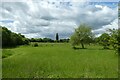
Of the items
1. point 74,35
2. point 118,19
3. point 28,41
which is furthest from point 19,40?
point 118,19

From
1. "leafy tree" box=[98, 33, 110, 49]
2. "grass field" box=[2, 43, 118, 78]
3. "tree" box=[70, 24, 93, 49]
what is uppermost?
"tree" box=[70, 24, 93, 49]

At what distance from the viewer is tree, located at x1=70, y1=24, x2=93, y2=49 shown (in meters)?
79.7

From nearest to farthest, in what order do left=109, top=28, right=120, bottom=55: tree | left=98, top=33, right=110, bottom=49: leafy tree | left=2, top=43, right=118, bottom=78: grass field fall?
left=109, top=28, right=120, bottom=55: tree → left=98, top=33, right=110, bottom=49: leafy tree → left=2, top=43, right=118, bottom=78: grass field

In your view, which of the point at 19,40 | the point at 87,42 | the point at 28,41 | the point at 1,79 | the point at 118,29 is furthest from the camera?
the point at 28,41

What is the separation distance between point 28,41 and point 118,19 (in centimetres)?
10283

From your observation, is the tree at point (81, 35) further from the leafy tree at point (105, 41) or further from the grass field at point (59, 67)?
the leafy tree at point (105, 41)

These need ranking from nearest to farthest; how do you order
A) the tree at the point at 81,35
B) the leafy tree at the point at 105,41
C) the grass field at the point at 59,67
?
1. the leafy tree at the point at 105,41
2. the grass field at the point at 59,67
3. the tree at the point at 81,35

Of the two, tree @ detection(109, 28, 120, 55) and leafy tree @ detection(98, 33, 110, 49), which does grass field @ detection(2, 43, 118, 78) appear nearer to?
leafy tree @ detection(98, 33, 110, 49)

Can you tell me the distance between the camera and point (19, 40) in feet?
332

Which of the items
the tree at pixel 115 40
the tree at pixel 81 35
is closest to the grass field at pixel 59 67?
the tree at pixel 115 40

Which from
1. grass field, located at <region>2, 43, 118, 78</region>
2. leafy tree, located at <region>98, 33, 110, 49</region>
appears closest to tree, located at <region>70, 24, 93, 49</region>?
grass field, located at <region>2, 43, 118, 78</region>

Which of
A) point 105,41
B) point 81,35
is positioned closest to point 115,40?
point 105,41

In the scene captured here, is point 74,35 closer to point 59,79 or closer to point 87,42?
point 87,42

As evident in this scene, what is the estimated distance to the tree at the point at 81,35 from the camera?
79.7 meters
